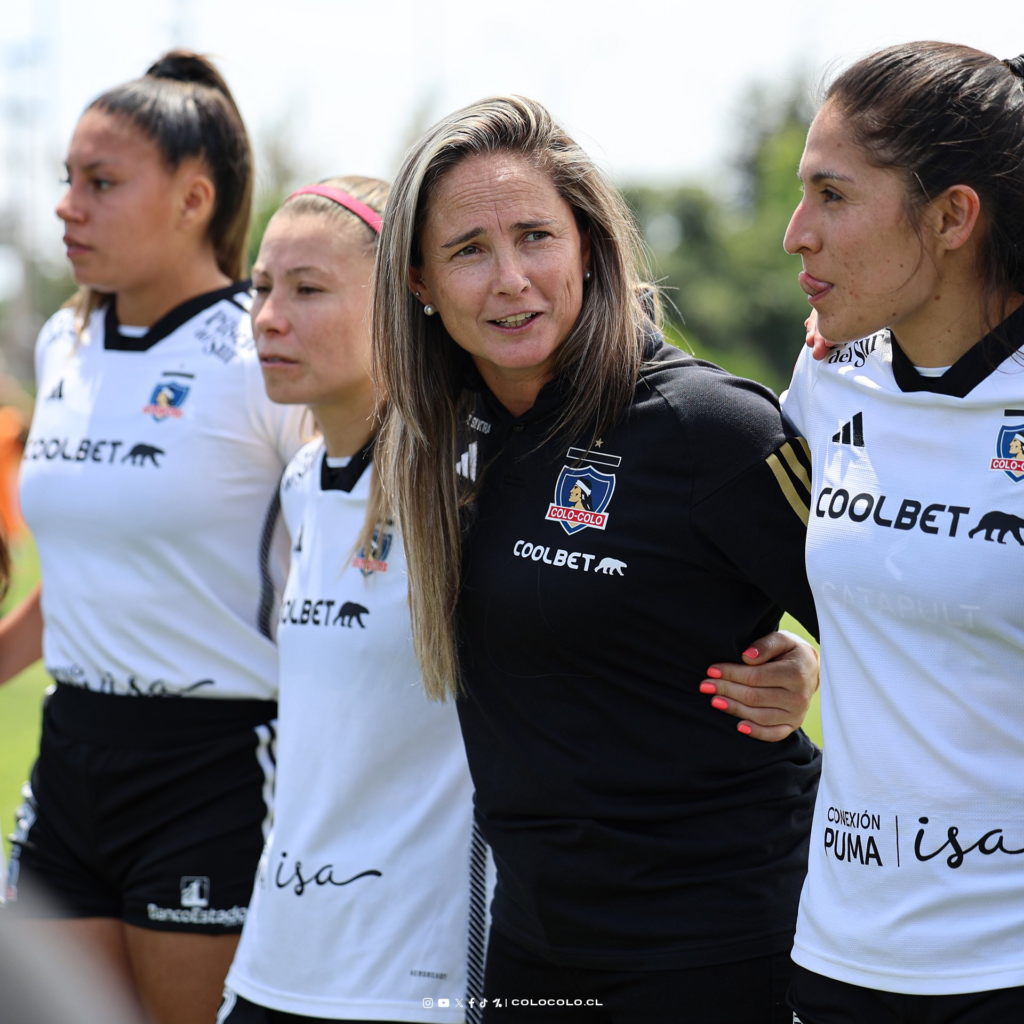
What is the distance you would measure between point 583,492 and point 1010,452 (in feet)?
2.66

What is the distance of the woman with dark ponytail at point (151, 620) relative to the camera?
3490mm

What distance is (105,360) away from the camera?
12.5ft

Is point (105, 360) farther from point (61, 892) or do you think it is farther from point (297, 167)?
point (297, 167)

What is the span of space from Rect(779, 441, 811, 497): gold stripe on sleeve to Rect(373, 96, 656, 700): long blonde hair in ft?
1.09

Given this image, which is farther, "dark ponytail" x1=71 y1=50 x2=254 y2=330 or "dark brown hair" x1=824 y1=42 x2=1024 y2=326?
"dark ponytail" x1=71 y1=50 x2=254 y2=330

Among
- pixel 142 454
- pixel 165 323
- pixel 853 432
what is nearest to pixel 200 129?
pixel 165 323

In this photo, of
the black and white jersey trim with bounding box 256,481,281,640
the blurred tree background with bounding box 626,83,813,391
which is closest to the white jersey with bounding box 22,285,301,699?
the black and white jersey trim with bounding box 256,481,281,640

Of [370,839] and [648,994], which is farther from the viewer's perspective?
[370,839]

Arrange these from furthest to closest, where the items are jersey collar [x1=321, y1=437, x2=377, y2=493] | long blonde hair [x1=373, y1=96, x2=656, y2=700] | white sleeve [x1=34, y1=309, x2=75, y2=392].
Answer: white sleeve [x1=34, y1=309, x2=75, y2=392] → jersey collar [x1=321, y1=437, x2=377, y2=493] → long blonde hair [x1=373, y1=96, x2=656, y2=700]

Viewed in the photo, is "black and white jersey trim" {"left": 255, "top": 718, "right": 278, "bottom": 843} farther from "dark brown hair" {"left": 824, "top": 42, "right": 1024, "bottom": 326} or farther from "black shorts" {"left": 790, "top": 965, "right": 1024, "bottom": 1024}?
"dark brown hair" {"left": 824, "top": 42, "right": 1024, "bottom": 326}

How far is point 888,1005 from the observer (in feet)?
6.93

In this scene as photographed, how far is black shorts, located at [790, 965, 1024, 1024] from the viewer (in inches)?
79.4

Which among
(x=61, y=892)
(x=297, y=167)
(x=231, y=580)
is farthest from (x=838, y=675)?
(x=297, y=167)

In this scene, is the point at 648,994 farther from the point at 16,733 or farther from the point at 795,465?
the point at 16,733
